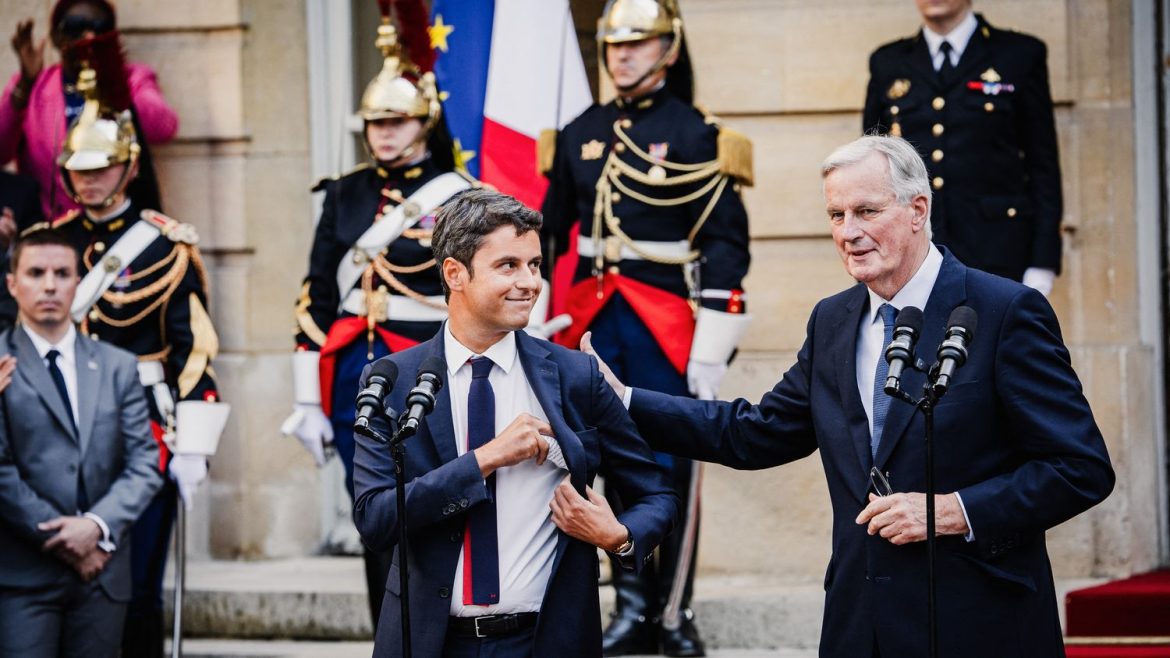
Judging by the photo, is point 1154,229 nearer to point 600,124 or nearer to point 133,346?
point 600,124

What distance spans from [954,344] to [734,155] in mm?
2661

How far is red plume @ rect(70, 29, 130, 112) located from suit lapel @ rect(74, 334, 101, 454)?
1.32 m

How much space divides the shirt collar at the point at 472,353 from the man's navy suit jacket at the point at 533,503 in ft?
0.07

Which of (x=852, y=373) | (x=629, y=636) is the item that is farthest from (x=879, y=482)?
(x=629, y=636)

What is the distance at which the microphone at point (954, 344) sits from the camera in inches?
140

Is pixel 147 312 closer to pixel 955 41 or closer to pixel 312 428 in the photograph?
pixel 312 428

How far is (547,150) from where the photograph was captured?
21.4ft

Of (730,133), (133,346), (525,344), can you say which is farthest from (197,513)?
(525,344)

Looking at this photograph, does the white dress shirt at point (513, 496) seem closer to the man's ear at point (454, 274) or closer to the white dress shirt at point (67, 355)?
the man's ear at point (454, 274)

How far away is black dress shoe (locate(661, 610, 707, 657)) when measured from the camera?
6.18 metres

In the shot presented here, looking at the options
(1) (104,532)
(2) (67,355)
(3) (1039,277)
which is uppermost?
(3) (1039,277)

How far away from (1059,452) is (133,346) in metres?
4.06

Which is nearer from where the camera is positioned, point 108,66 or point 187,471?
point 187,471

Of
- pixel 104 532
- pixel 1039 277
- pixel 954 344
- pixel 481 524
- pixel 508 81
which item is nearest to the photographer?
pixel 954 344
